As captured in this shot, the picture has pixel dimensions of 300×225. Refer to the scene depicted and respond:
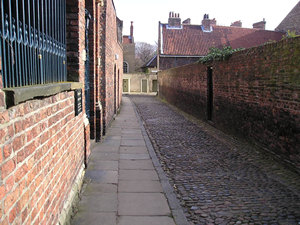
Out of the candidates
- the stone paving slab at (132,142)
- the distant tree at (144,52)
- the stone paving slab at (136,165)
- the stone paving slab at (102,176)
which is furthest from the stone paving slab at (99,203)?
the distant tree at (144,52)

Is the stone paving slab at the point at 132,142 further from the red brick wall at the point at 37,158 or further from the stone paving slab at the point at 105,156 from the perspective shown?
the red brick wall at the point at 37,158

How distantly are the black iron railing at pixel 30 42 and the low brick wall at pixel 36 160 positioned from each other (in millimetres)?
215

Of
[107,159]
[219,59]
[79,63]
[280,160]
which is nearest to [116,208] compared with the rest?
[79,63]

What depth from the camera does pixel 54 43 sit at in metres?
3.50

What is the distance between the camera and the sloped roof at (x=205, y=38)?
34.2m

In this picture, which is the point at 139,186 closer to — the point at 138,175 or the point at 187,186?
the point at 138,175

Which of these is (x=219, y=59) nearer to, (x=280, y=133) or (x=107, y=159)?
(x=280, y=133)

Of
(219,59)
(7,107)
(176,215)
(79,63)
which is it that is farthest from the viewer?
(219,59)

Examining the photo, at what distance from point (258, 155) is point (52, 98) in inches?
210

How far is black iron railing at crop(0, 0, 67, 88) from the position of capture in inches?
78.7

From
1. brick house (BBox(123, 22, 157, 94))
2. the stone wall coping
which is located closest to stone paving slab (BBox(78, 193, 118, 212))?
the stone wall coping

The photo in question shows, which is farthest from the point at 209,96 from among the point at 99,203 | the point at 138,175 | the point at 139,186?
the point at 99,203

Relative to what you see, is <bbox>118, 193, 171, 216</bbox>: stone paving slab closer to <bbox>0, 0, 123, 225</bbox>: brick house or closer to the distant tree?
<bbox>0, 0, 123, 225</bbox>: brick house

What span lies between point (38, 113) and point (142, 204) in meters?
2.42
